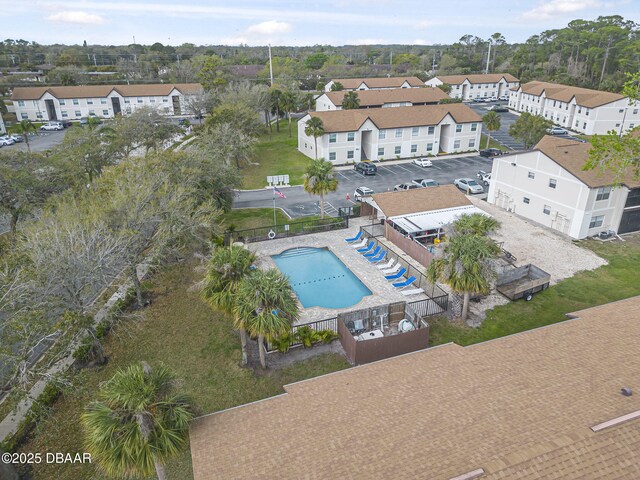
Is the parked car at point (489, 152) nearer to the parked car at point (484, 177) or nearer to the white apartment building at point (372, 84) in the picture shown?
the parked car at point (484, 177)

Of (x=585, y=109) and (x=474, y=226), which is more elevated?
(x=585, y=109)

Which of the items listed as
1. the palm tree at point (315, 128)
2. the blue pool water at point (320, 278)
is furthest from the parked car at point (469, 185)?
the blue pool water at point (320, 278)

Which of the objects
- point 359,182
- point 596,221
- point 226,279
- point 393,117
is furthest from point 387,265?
point 393,117

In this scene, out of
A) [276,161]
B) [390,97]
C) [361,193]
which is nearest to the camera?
[361,193]

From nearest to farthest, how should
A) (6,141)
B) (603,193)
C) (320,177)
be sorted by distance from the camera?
(603,193), (320,177), (6,141)

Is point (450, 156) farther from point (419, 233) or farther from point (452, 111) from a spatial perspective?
point (419, 233)

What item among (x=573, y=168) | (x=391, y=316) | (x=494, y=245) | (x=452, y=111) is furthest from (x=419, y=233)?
(x=452, y=111)

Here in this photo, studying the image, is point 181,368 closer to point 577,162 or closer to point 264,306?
point 264,306
